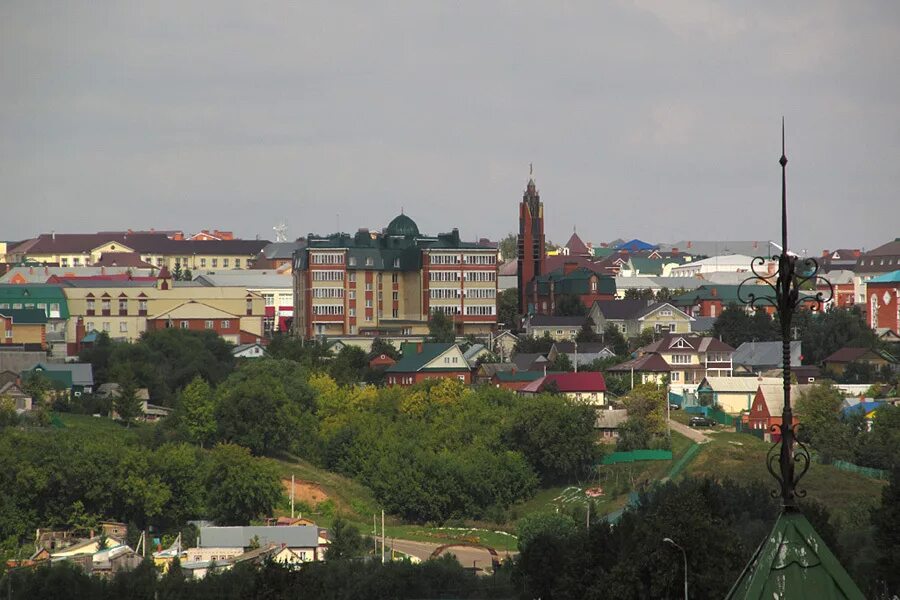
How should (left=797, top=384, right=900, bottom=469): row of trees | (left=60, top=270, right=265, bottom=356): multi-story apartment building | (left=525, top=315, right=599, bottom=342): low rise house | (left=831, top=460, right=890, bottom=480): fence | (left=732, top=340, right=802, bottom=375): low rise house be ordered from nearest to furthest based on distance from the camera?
(left=831, top=460, right=890, bottom=480): fence < (left=797, top=384, right=900, bottom=469): row of trees < (left=732, top=340, right=802, bottom=375): low rise house < (left=60, top=270, right=265, bottom=356): multi-story apartment building < (left=525, top=315, right=599, bottom=342): low rise house

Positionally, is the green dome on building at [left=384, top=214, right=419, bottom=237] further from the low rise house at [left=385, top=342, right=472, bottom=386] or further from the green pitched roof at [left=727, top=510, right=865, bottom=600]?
the green pitched roof at [left=727, top=510, right=865, bottom=600]

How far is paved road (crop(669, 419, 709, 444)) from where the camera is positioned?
74.4 m

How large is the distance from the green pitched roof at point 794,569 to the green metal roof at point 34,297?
116034mm

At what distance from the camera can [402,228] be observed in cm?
13138

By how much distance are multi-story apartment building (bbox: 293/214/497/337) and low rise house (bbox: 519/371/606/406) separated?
32.1 meters

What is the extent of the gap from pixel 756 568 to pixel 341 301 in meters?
115

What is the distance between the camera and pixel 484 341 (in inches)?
4564

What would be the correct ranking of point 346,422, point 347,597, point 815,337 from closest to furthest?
point 347,597 < point 346,422 < point 815,337

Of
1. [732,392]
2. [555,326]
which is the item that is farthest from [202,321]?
[732,392]

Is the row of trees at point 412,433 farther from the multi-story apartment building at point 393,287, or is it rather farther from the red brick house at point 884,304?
the red brick house at point 884,304

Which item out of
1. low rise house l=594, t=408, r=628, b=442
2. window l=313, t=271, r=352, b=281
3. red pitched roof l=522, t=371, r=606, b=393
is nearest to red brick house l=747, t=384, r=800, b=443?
low rise house l=594, t=408, r=628, b=442

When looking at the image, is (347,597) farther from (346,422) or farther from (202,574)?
(346,422)

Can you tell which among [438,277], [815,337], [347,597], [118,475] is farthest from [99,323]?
[347,597]

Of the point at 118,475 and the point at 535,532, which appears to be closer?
the point at 535,532
